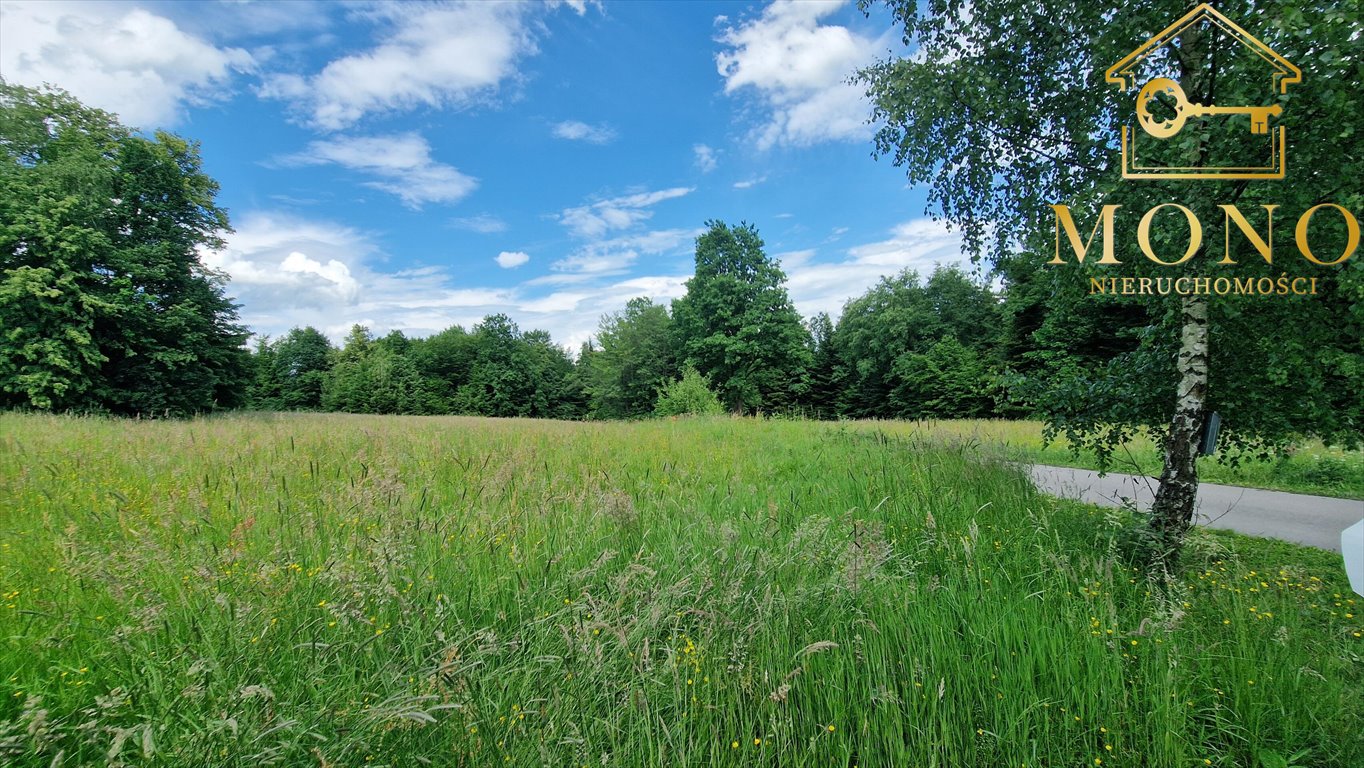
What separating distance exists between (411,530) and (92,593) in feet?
4.59

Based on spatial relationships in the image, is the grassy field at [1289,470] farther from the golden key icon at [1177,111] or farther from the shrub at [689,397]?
the shrub at [689,397]

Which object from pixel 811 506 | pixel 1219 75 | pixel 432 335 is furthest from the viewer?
pixel 432 335

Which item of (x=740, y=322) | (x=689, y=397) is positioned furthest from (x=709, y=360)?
(x=689, y=397)

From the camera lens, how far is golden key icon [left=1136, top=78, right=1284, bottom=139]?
347 centimetres

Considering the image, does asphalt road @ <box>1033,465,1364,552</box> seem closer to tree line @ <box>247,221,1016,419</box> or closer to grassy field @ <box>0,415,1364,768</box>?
grassy field @ <box>0,415,1364,768</box>

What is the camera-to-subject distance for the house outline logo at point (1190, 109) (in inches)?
134

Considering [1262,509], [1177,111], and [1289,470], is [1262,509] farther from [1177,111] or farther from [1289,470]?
[1177,111]

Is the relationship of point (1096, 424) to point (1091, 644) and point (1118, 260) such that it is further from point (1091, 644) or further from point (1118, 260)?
point (1091, 644)

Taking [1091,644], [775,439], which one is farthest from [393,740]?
[775,439]

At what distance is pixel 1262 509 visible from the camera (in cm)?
703

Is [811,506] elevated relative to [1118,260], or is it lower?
lower

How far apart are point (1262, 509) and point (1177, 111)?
667 cm

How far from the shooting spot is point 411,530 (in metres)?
3.06

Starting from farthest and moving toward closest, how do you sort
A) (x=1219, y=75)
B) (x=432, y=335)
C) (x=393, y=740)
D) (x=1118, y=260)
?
(x=432, y=335)
(x=1118, y=260)
(x=1219, y=75)
(x=393, y=740)
